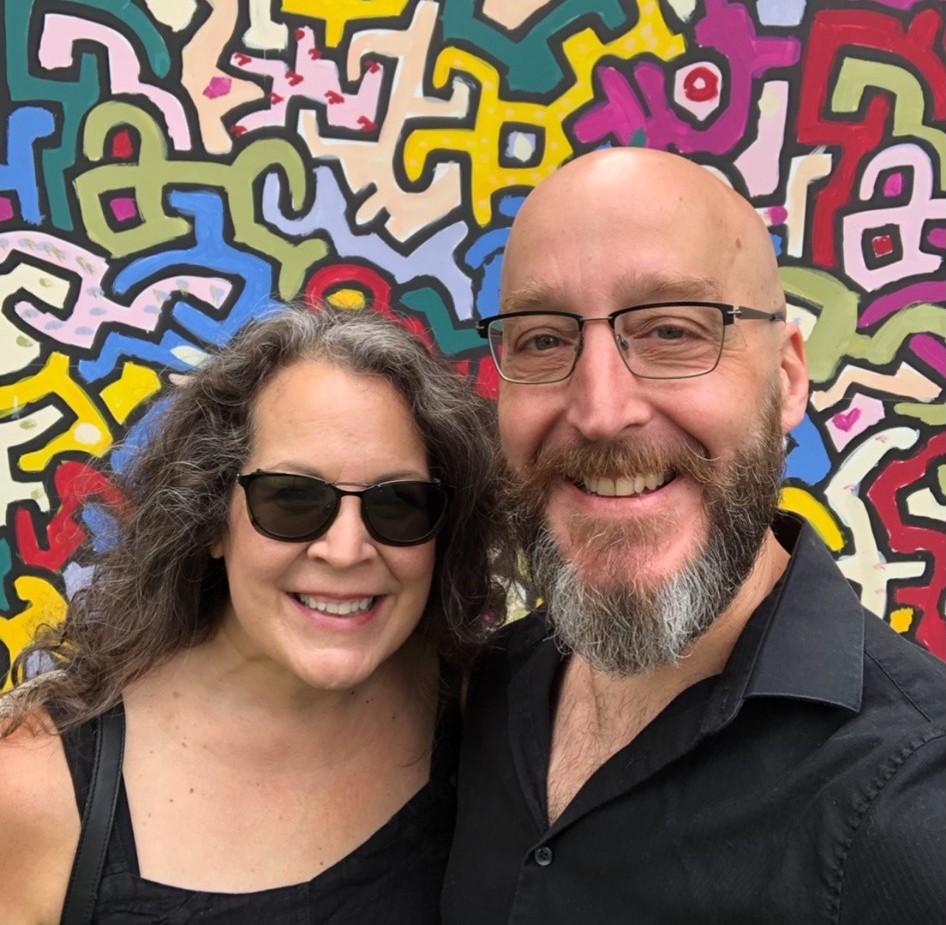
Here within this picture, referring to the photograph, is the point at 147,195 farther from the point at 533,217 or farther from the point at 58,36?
the point at 533,217

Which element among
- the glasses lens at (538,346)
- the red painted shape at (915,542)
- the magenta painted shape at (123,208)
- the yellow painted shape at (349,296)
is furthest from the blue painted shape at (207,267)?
the red painted shape at (915,542)

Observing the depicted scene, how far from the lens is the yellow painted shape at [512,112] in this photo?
2768 mm

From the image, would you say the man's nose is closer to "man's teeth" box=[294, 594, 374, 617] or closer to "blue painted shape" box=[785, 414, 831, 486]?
"man's teeth" box=[294, 594, 374, 617]

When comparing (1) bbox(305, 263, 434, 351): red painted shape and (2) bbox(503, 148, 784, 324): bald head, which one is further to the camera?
(1) bbox(305, 263, 434, 351): red painted shape

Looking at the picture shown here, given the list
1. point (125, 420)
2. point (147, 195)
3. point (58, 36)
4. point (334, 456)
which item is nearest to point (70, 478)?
point (125, 420)

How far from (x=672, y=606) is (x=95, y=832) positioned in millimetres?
1125

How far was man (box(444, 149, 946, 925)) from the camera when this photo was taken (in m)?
1.15

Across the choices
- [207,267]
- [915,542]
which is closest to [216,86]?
[207,267]

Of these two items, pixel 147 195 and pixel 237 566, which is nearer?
pixel 237 566

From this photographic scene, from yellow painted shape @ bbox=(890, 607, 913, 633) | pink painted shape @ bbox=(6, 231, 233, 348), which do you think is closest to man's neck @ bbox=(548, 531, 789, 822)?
yellow painted shape @ bbox=(890, 607, 913, 633)

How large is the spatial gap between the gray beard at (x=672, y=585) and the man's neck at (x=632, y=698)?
62 mm

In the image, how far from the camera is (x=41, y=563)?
2.82 m

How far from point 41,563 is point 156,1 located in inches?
76.8

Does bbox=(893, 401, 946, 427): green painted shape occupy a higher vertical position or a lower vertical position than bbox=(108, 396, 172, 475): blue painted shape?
lower
